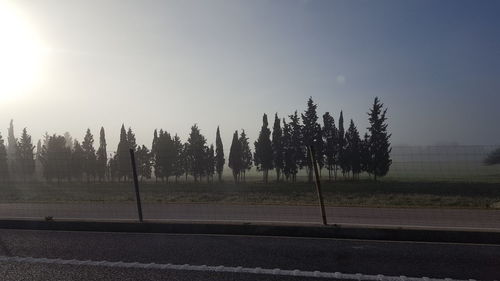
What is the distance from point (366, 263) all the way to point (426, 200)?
16.7m

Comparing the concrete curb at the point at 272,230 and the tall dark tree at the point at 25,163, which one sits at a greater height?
the tall dark tree at the point at 25,163

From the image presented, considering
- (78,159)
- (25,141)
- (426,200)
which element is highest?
(25,141)

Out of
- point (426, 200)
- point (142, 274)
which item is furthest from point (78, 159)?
point (426, 200)

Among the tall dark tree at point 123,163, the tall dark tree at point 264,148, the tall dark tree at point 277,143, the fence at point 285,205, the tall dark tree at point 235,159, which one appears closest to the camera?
the tall dark tree at point 123,163

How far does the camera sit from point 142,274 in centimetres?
549

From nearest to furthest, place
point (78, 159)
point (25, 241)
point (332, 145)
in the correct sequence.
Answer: point (25, 241) < point (78, 159) < point (332, 145)

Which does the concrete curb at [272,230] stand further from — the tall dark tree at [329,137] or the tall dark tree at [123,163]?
the tall dark tree at [329,137]

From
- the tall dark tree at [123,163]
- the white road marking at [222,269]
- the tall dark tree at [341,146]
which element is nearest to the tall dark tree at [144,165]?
the tall dark tree at [123,163]

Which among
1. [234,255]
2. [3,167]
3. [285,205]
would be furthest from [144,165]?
[234,255]

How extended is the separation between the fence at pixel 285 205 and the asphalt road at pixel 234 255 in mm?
3243

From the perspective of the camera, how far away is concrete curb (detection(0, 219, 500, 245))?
7.34m

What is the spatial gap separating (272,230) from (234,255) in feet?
5.65

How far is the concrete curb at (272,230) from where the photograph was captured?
7344 mm

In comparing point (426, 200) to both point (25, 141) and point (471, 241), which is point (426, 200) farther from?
point (25, 141)
